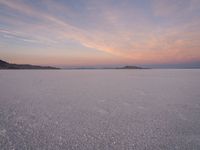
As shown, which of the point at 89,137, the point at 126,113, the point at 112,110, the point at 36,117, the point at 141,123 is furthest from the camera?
the point at 112,110

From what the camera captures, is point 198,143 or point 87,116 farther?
point 87,116

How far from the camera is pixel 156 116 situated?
3.64 meters

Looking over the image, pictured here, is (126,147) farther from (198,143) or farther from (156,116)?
(156,116)

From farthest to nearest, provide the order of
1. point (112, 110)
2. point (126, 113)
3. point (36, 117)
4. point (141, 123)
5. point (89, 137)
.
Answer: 1. point (112, 110)
2. point (126, 113)
3. point (36, 117)
4. point (141, 123)
5. point (89, 137)

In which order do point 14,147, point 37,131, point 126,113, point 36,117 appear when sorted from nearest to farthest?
point 14,147
point 37,131
point 36,117
point 126,113

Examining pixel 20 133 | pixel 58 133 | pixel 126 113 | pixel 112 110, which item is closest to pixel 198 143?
pixel 126 113

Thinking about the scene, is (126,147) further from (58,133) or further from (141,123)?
(58,133)

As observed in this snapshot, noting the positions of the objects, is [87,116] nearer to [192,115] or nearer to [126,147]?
[126,147]

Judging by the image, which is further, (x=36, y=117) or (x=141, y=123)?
(x=36, y=117)

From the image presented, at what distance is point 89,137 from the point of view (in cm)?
257

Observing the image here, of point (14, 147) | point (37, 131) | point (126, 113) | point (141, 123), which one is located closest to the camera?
point (14, 147)

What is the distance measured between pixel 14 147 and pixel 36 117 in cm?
139

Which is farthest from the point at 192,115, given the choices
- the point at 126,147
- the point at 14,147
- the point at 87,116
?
the point at 14,147

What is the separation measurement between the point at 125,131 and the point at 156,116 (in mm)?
1296
